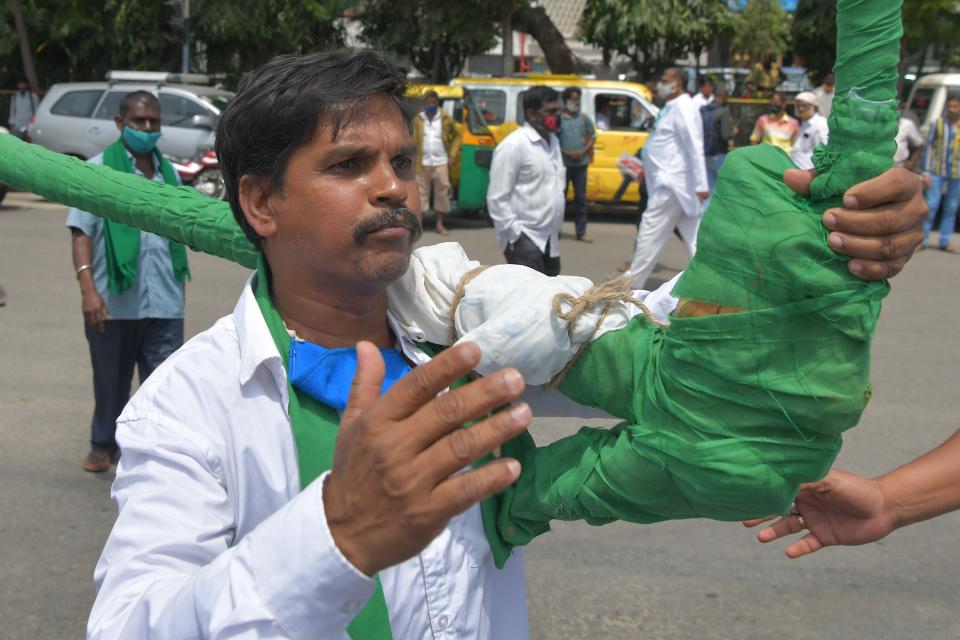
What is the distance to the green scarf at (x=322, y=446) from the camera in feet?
5.11

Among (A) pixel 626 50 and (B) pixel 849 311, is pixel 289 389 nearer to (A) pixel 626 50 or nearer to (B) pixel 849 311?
(B) pixel 849 311

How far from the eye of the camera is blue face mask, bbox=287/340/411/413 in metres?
1.66

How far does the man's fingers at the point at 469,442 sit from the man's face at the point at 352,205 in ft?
1.97

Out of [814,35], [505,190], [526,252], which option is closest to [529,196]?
[505,190]

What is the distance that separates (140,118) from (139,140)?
0.14 m

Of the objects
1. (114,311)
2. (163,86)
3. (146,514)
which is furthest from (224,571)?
(163,86)

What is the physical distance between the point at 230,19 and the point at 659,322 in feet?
69.9

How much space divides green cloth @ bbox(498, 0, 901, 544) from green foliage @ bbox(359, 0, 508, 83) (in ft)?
58.7

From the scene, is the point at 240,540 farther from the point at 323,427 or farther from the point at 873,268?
the point at 873,268

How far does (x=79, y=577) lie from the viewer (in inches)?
167

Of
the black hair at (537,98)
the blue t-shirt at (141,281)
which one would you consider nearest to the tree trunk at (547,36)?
the black hair at (537,98)

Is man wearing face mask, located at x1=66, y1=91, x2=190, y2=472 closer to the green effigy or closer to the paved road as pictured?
the paved road

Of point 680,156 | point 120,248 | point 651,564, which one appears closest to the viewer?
point 651,564

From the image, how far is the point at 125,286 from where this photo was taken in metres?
5.13
